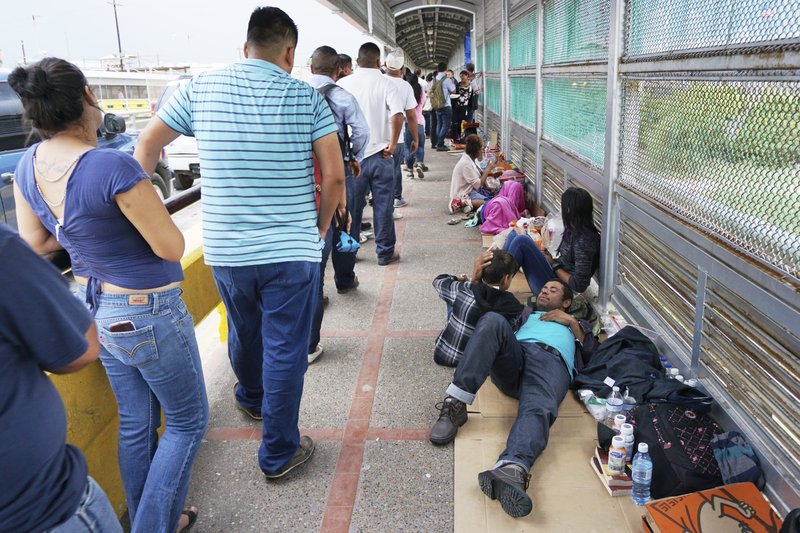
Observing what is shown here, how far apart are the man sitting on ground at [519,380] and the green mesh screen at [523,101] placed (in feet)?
13.6

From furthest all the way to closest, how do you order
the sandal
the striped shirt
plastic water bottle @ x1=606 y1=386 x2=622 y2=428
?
plastic water bottle @ x1=606 y1=386 x2=622 y2=428 < the sandal < the striped shirt

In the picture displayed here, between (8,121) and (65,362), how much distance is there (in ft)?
19.0

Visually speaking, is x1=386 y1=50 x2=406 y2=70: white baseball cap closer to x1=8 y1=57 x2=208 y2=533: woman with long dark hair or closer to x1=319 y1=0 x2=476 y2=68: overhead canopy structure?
x1=319 y1=0 x2=476 y2=68: overhead canopy structure

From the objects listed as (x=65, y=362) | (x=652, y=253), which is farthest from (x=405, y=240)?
(x=65, y=362)

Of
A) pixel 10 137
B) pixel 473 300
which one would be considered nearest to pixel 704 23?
pixel 473 300

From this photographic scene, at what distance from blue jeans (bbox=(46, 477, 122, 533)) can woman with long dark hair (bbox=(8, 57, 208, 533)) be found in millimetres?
716

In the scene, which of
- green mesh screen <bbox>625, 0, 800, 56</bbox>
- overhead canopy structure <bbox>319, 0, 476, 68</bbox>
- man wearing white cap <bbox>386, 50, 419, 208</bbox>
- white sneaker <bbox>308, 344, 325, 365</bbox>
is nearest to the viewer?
green mesh screen <bbox>625, 0, 800, 56</bbox>

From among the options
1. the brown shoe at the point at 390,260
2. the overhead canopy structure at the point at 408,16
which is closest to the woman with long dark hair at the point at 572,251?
the brown shoe at the point at 390,260

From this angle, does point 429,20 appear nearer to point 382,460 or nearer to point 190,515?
point 382,460

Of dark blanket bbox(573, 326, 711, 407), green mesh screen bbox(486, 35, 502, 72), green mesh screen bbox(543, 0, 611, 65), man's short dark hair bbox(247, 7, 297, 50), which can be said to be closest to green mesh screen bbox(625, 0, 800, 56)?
green mesh screen bbox(543, 0, 611, 65)

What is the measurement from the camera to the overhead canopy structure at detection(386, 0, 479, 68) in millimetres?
17062

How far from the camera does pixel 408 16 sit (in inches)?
874

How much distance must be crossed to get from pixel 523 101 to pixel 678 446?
6027mm

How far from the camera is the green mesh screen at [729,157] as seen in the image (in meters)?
2.22
